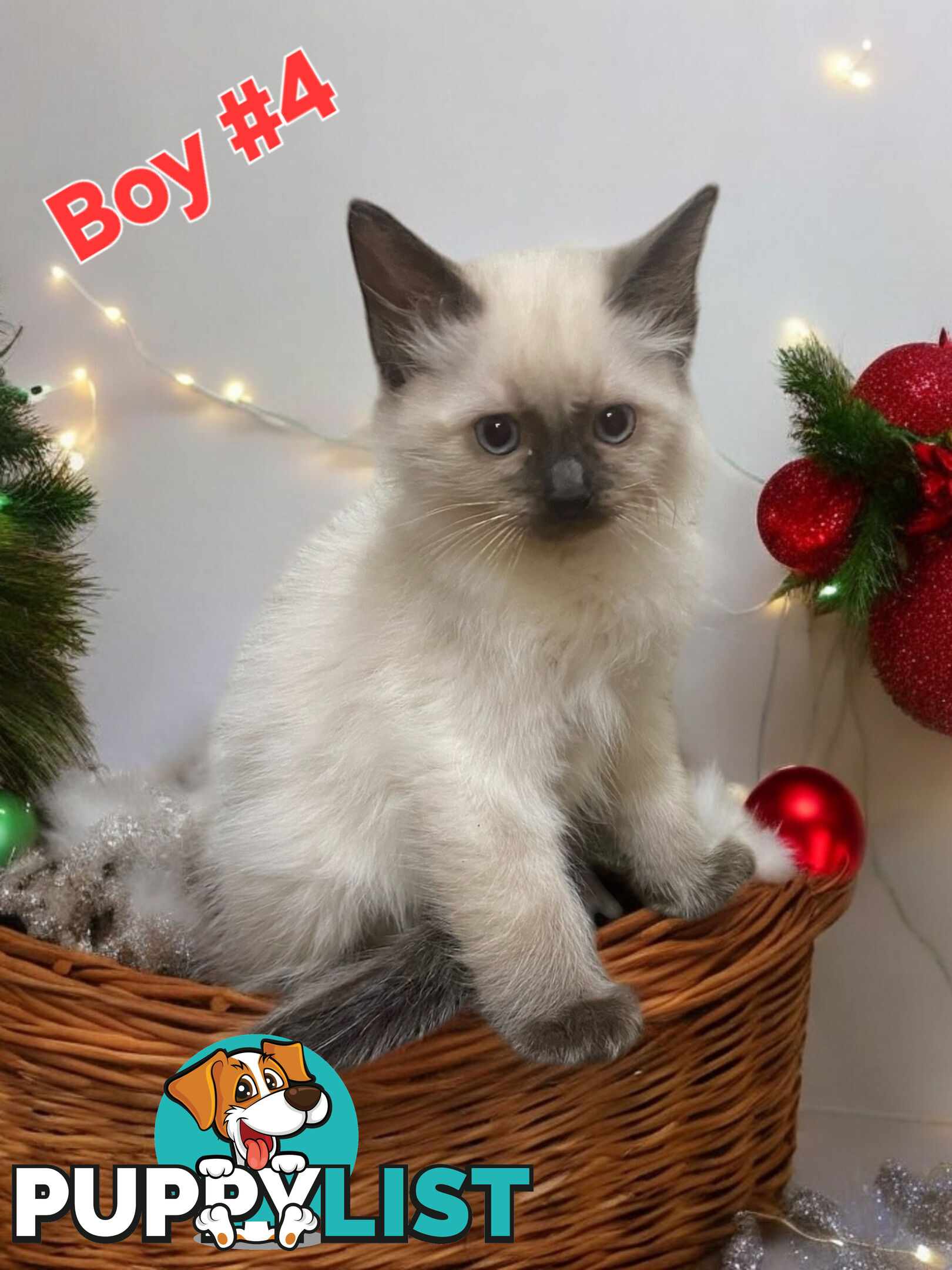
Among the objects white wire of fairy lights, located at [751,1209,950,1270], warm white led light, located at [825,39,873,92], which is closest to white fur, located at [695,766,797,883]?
white wire of fairy lights, located at [751,1209,950,1270]

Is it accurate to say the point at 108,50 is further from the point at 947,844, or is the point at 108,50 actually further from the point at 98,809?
the point at 947,844

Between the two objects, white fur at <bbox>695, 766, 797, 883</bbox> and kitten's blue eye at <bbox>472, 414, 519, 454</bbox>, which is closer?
kitten's blue eye at <bbox>472, 414, 519, 454</bbox>

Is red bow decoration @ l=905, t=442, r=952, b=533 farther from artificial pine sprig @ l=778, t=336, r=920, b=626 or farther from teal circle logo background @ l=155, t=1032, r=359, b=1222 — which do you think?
teal circle logo background @ l=155, t=1032, r=359, b=1222

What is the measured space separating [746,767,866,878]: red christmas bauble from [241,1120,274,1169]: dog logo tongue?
1.70 feet

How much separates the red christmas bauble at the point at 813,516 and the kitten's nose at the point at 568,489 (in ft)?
1.20

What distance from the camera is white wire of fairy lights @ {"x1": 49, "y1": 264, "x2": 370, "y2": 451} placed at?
4.48 ft

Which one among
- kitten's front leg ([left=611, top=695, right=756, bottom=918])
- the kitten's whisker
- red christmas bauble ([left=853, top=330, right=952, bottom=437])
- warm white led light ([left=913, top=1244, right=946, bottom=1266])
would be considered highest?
red christmas bauble ([left=853, top=330, right=952, bottom=437])

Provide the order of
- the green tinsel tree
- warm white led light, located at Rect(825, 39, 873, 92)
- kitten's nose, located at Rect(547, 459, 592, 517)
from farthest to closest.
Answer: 1. warm white led light, located at Rect(825, 39, 873, 92)
2. the green tinsel tree
3. kitten's nose, located at Rect(547, 459, 592, 517)

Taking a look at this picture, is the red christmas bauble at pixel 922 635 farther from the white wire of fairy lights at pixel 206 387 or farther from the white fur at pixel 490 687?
the white wire of fairy lights at pixel 206 387

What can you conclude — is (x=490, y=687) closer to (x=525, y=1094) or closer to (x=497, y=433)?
(x=497, y=433)

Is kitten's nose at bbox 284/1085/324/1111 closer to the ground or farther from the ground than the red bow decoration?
closer to the ground

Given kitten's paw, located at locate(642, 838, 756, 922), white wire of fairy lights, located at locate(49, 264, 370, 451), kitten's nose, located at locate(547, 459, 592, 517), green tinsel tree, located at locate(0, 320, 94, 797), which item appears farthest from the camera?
white wire of fairy lights, located at locate(49, 264, 370, 451)

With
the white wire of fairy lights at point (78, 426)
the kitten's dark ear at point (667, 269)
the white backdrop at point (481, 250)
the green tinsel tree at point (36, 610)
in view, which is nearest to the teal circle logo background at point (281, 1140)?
the green tinsel tree at point (36, 610)

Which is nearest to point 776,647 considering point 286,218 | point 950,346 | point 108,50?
point 950,346
